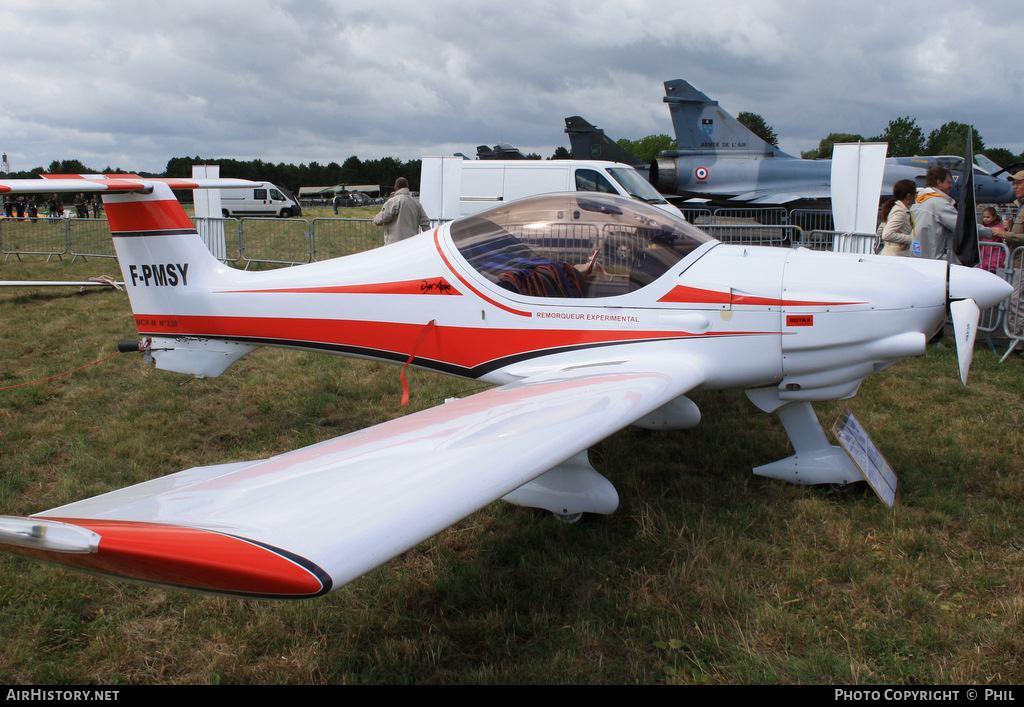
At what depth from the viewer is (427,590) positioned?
10.0 feet

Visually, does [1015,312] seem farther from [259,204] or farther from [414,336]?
[259,204]

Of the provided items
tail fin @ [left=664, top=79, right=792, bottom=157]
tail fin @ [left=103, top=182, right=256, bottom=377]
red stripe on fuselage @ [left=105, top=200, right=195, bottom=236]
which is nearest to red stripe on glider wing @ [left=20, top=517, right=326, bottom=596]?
tail fin @ [left=103, top=182, right=256, bottom=377]

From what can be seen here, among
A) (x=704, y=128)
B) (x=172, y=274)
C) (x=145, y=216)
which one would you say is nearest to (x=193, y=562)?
(x=172, y=274)

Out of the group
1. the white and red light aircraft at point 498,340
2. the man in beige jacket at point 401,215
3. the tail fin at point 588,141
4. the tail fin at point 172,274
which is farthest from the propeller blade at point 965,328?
the tail fin at point 588,141

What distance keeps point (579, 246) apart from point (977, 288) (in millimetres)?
2158

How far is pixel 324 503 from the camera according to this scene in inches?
76.1

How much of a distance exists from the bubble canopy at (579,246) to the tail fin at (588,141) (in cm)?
1894

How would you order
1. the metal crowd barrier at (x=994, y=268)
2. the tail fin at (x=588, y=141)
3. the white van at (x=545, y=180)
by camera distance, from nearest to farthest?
the metal crowd barrier at (x=994, y=268) < the white van at (x=545, y=180) < the tail fin at (x=588, y=141)

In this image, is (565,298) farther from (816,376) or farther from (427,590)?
(427,590)

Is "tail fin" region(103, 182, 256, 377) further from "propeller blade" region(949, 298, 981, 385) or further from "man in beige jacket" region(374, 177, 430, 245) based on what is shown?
"propeller blade" region(949, 298, 981, 385)

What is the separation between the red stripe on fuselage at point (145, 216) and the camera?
478 centimetres

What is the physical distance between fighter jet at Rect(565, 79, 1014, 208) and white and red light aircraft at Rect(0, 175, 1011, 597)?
16.7 m

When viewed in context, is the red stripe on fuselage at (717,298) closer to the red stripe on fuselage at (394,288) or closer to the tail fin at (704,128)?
the red stripe on fuselage at (394,288)

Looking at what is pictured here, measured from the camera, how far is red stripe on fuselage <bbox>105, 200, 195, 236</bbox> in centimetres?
478
